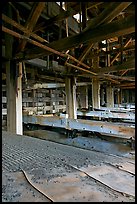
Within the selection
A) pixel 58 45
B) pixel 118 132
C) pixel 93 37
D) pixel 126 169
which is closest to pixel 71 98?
pixel 118 132

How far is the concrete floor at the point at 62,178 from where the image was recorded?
1104mm

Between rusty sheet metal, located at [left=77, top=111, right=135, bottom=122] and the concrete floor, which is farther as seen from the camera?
rusty sheet metal, located at [left=77, top=111, right=135, bottom=122]

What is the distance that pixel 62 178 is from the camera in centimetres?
138

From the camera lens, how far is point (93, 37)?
2.05 meters

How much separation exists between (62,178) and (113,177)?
345 mm

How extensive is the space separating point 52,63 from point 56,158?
2470 mm

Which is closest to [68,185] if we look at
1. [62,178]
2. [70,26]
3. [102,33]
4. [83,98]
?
[62,178]

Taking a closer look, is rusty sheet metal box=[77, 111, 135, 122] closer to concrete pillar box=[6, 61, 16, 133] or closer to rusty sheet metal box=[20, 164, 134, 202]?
concrete pillar box=[6, 61, 16, 133]

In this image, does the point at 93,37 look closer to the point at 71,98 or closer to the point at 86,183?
the point at 86,183

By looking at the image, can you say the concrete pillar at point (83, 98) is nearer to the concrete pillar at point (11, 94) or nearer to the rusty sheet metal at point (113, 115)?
the rusty sheet metal at point (113, 115)

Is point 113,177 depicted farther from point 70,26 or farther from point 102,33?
point 70,26

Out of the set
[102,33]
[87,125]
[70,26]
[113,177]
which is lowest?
[113,177]

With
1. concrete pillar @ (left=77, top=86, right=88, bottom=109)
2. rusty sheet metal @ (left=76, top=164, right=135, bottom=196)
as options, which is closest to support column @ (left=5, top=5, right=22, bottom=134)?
rusty sheet metal @ (left=76, top=164, right=135, bottom=196)

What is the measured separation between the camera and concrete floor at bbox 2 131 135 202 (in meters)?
1.10
